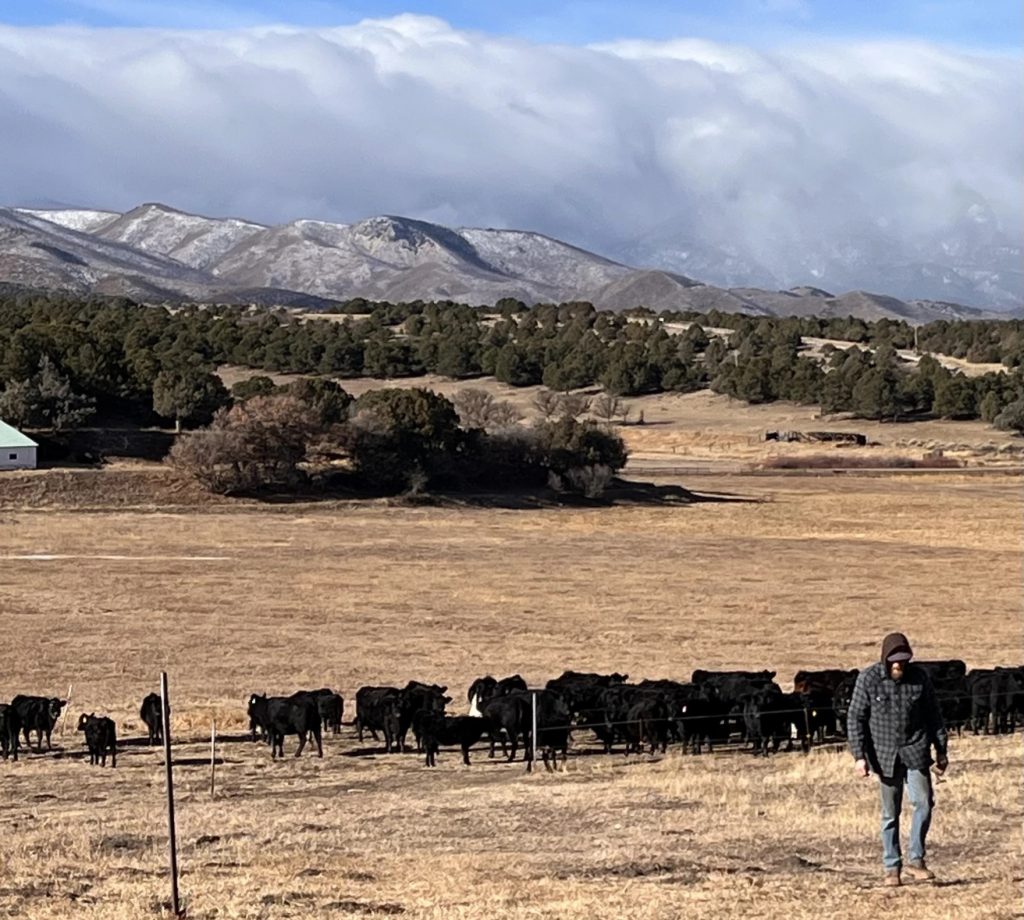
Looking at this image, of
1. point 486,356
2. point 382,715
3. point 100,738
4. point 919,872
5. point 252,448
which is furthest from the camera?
point 486,356

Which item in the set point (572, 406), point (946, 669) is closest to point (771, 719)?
point (946, 669)

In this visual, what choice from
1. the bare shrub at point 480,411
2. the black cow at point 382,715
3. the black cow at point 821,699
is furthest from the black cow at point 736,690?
the bare shrub at point 480,411

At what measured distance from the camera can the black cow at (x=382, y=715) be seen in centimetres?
2186

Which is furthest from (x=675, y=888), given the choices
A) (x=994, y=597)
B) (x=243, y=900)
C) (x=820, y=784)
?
(x=994, y=597)

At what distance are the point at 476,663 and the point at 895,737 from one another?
1882 centimetres

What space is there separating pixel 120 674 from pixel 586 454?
39.4 m

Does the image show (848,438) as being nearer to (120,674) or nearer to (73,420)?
(73,420)

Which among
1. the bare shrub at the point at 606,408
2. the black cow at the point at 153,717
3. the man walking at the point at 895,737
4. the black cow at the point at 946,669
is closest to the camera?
the man walking at the point at 895,737

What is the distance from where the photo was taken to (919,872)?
39.7ft

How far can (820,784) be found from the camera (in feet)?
59.7

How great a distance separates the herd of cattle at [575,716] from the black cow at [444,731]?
0.04ft

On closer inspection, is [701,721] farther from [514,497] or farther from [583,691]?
[514,497]

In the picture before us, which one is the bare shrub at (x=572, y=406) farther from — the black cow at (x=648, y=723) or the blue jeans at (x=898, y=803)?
the blue jeans at (x=898, y=803)

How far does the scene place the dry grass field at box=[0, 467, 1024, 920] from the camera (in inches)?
503
